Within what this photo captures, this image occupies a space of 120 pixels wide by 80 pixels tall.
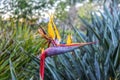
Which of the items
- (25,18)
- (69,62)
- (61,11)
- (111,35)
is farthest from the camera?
(61,11)

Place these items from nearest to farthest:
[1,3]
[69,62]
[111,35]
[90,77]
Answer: [90,77], [69,62], [111,35], [1,3]

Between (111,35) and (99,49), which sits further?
(111,35)

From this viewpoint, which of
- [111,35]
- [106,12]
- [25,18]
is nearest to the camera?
[111,35]

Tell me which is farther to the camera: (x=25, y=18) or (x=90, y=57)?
(x=25, y=18)

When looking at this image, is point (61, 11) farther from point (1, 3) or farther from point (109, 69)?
point (109, 69)

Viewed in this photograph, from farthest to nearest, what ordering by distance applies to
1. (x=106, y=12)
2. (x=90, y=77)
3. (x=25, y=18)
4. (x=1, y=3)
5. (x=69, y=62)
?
(x=25, y=18), (x=1, y=3), (x=106, y=12), (x=69, y=62), (x=90, y=77)

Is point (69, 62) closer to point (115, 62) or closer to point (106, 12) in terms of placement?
point (115, 62)

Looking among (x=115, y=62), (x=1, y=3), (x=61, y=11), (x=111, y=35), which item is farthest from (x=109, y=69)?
(x=61, y=11)

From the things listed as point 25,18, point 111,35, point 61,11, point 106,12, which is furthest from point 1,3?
point 111,35

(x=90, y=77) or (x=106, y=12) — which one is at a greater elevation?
(x=106, y=12)
